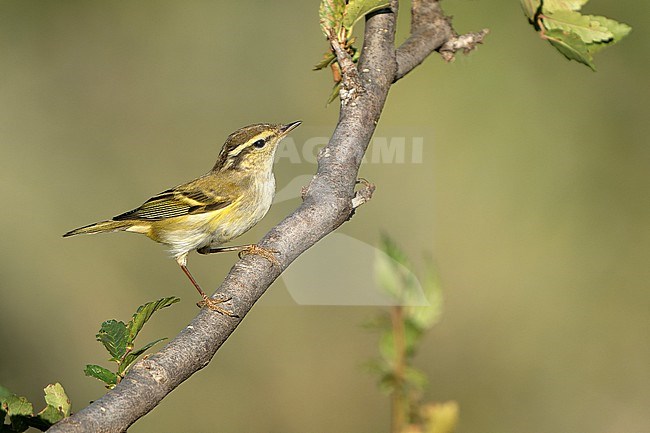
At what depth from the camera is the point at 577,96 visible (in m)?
6.58

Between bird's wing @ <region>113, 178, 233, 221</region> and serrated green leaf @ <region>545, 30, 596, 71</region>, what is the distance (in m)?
1.62

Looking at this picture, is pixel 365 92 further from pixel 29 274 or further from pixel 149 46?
pixel 149 46

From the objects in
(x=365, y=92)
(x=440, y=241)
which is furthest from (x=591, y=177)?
(x=365, y=92)

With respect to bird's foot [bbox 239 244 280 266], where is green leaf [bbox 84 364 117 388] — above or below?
above

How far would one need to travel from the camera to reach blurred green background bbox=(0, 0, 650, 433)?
612 cm

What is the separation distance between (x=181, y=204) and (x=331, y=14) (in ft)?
4.58

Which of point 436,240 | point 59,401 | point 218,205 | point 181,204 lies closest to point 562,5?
point 218,205

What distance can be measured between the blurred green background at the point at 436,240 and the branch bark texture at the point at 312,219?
2.47 meters

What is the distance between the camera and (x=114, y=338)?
1.62 meters

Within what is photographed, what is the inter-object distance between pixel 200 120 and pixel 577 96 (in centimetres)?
363

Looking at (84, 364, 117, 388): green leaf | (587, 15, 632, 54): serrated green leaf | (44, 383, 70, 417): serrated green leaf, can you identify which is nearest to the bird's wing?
(587, 15, 632, 54): serrated green leaf

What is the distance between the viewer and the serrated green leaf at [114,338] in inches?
63.7

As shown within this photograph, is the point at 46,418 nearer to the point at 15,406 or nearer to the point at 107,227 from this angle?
the point at 15,406

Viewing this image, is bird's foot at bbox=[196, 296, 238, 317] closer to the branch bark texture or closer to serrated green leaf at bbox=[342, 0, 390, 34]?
the branch bark texture
